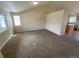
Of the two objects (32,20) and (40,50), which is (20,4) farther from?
(32,20)

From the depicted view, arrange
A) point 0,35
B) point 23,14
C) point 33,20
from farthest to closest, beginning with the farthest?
point 33,20 < point 23,14 < point 0,35

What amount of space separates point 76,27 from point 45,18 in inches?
144

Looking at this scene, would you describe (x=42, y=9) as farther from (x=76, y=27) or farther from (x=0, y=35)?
(x=0, y=35)

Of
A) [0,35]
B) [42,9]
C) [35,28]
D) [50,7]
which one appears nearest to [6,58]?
[0,35]

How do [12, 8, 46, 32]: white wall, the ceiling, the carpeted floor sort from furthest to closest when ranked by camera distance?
[12, 8, 46, 32]: white wall, the ceiling, the carpeted floor

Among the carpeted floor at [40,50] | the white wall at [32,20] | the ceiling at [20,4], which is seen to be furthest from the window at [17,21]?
the carpeted floor at [40,50]

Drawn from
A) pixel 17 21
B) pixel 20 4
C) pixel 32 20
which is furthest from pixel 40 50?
pixel 32 20

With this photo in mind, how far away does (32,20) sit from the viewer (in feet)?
24.3

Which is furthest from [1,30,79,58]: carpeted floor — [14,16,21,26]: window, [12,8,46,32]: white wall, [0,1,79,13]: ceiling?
[12,8,46,32]: white wall

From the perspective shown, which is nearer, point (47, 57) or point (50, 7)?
point (47, 57)

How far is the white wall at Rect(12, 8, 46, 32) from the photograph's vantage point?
693 cm

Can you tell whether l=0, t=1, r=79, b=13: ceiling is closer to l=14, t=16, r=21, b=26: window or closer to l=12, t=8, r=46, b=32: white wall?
l=14, t=16, r=21, b=26: window

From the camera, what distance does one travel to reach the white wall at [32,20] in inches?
273

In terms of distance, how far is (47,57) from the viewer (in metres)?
2.52
